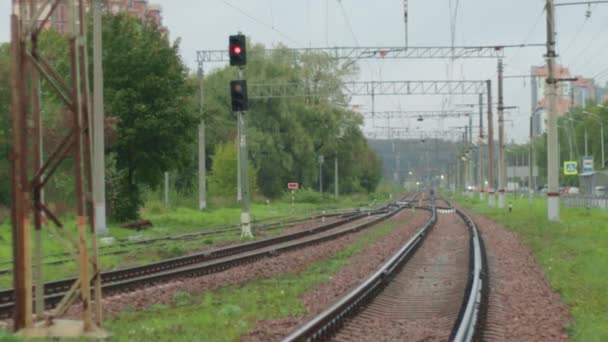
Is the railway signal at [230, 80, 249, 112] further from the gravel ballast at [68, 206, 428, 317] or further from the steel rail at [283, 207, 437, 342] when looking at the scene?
the steel rail at [283, 207, 437, 342]

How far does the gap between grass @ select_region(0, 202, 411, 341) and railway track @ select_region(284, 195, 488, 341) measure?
3.09 feet

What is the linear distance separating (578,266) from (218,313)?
1017 cm

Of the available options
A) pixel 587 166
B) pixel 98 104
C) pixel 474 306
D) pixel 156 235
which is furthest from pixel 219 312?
pixel 587 166

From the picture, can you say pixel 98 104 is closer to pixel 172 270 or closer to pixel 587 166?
pixel 172 270

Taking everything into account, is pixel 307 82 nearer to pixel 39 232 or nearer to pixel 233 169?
pixel 233 169

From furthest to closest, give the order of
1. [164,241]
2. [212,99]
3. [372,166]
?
[372,166] → [212,99] → [164,241]

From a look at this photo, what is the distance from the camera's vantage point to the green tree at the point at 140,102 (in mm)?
40406

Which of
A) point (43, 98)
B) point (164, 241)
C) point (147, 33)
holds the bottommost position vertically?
point (164, 241)

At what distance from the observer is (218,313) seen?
14.3 meters

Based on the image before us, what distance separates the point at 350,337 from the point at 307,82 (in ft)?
260

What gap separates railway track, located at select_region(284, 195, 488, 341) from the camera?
40.2 feet

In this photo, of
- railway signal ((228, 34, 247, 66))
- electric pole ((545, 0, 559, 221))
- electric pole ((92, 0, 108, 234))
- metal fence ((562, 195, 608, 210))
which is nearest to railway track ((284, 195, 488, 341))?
railway signal ((228, 34, 247, 66))

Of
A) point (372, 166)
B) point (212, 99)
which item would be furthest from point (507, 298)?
point (372, 166)

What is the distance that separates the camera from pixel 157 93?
4109 cm
